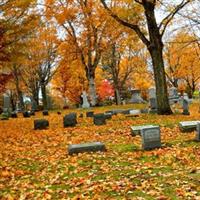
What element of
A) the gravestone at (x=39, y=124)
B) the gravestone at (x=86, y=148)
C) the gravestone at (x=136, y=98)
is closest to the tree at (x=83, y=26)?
the gravestone at (x=136, y=98)

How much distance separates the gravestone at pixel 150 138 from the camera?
11.6m

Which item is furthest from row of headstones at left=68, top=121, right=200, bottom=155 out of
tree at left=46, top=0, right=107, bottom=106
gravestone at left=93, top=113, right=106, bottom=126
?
tree at left=46, top=0, right=107, bottom=106

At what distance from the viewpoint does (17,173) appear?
9.75m

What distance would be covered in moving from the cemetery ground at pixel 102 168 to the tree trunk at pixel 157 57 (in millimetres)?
5533

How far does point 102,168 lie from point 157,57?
12.6 meters

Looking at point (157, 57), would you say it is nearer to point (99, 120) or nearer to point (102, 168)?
point (99, 120)

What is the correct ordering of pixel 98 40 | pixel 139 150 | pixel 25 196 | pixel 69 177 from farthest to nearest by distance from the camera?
pixel 98 40, pixel 139 150, pixel 69 177, pixel 25 196

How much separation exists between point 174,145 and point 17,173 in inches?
170

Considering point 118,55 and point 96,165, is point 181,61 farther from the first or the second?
point 96,165

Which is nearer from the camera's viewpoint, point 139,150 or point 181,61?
point 139,150

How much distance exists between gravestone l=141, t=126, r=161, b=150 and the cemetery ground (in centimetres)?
21

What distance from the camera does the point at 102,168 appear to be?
A: 958 centimetres

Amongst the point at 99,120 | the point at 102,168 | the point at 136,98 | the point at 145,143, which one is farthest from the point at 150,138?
the point at 136,98

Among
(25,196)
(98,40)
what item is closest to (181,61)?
(98,40)
